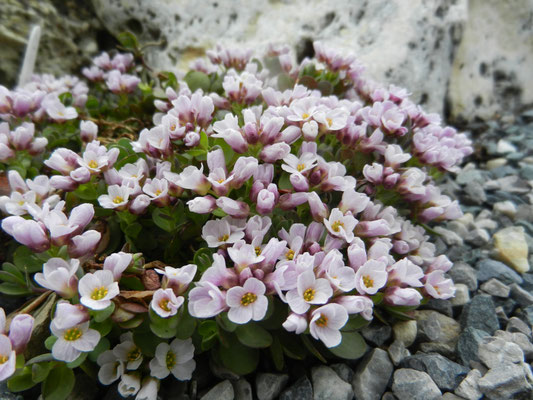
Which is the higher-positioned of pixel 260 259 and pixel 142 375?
pixel 260 259

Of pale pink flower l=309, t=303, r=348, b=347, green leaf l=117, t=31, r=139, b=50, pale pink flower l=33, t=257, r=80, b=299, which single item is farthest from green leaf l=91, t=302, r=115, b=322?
green leaf l=117, t=31, r=139, b=50

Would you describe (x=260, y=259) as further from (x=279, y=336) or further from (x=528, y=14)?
(x=528, y=14)

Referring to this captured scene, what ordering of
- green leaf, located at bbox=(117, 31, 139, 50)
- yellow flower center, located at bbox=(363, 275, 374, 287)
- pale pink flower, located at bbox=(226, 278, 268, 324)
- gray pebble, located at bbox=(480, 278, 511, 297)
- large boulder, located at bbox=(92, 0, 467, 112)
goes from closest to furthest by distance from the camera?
pale pink flower, located at bbox=(226, 278, 268, 324)
yellow flower center, located at bbox=(363, 275, 374, 287)
gray pebble, located at bbox=(480, 278, 511, 297)
green leaf, located at bbox=(117, 31, 139, 50)
large boulder, located at bbox=(92, 0, 467, 112)

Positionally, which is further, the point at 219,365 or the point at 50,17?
the point at 50,17

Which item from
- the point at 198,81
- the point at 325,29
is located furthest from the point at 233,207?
the point at 325,29

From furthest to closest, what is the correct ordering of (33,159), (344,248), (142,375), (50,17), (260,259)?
1. (50,17)
2. (33,159)
3. (344,248)
4. (142,375)
5. (260,259)

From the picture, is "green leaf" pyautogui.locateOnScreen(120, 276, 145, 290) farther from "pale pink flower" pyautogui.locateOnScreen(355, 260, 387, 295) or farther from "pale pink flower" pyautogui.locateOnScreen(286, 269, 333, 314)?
"pale pink flower" pyautogui.locateOnScreen(355, 260, 387, 295)

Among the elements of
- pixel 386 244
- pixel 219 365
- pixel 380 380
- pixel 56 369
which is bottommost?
pixel 56 369

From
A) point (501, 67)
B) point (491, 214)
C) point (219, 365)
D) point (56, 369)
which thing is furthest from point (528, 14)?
point (56, 369)
